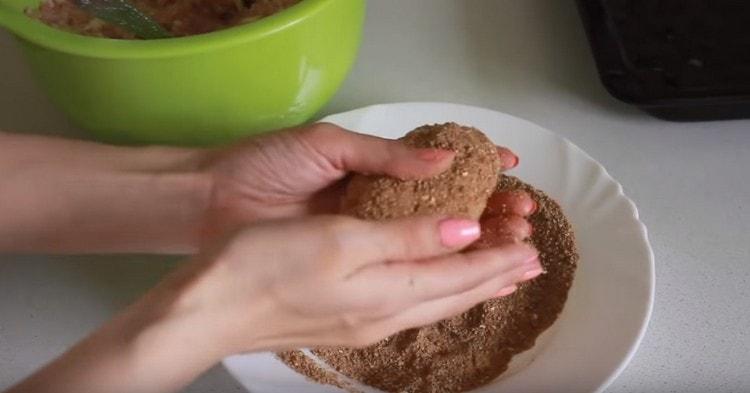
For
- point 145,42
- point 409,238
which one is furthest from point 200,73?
point 409,238

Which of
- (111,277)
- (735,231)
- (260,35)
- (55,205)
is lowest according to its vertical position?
(735,231)

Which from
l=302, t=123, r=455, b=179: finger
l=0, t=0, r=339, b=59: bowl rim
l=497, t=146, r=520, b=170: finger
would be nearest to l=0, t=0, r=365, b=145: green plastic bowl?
l=0, t=0, r=339, b=59: bowl rim

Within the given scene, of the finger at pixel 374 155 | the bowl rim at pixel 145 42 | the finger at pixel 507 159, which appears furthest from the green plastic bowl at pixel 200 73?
the finger at pixel 507 159

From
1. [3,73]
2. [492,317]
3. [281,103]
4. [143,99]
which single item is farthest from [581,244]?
[3,73]

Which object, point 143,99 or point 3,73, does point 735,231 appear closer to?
point 143,99

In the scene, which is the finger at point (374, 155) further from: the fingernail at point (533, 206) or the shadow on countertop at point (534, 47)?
the shadow on countertop at point (534, 47)
